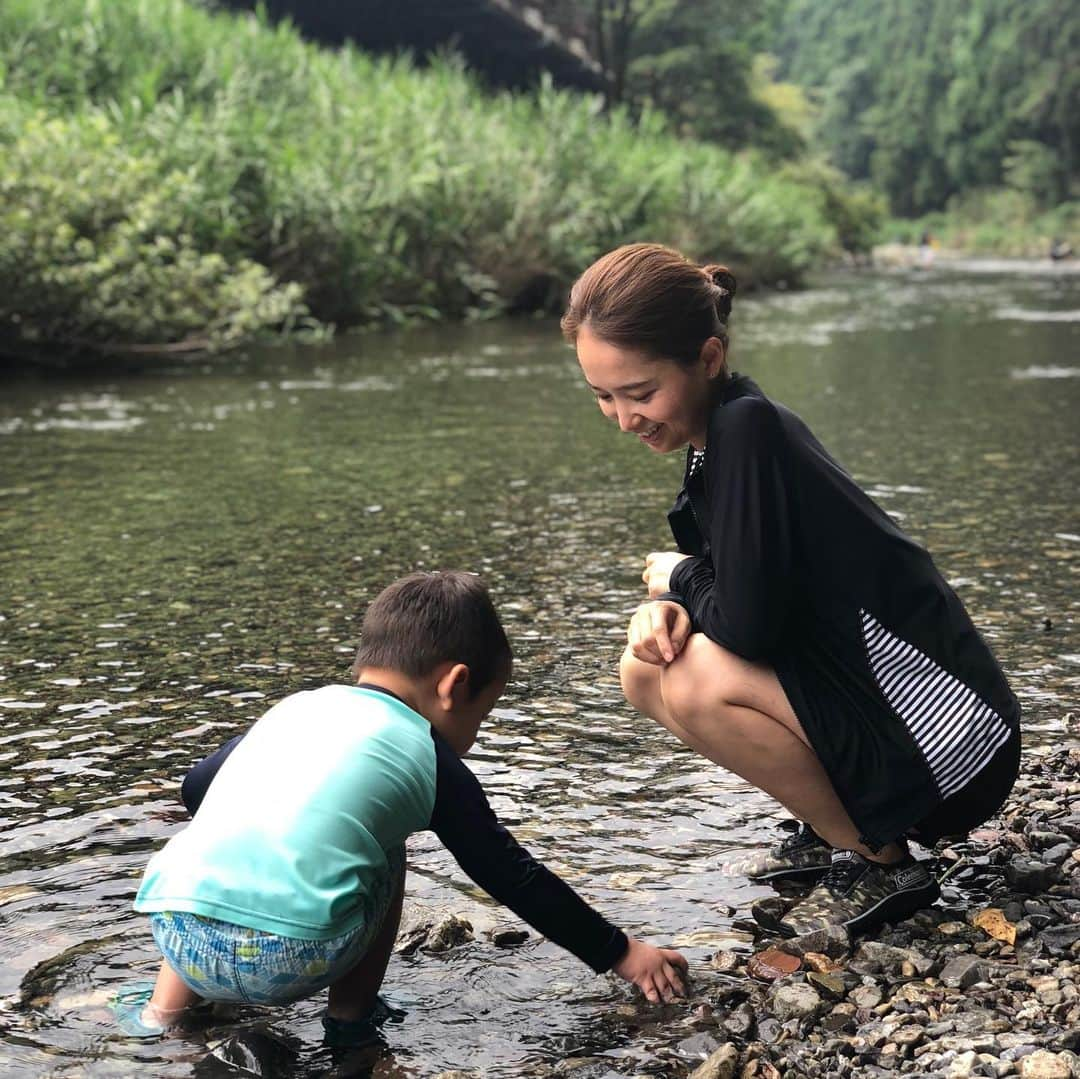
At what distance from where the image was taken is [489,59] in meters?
37.8

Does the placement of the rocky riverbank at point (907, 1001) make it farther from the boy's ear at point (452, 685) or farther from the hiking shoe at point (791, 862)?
the boy's ear at point (452, 685)

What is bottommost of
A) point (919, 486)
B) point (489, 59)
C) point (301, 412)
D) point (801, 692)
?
point (301, 412)

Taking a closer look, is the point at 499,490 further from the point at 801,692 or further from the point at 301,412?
the point at 801,692

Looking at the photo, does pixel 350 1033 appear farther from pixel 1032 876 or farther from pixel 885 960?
pixel 1032 876

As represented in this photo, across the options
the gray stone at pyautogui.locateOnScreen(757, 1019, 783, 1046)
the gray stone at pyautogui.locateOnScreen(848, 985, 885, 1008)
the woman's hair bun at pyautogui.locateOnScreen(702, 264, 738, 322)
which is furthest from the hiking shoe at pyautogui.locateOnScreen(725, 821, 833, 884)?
the woman's hair bun at pyautogui.locateOnScreen(702, 264, 738, 322)

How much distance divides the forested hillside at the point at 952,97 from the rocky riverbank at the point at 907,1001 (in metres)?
68.2

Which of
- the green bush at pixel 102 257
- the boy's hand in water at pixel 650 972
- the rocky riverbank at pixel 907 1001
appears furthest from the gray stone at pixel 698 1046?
the green bush at pixel 102 257

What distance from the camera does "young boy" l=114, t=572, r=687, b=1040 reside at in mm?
2234

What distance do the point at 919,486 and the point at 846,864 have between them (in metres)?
4.62

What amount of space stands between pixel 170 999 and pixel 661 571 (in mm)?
1344

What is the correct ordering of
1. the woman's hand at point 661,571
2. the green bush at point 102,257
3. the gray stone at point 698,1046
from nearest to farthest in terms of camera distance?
the gray stone at point 698,1046 < the woman's hand at point 661,571 < the green bush at point 102,257

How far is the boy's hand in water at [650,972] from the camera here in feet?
8.18

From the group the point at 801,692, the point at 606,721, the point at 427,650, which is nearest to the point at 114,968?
the point at 427,650

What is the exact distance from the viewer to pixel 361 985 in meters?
2.45
